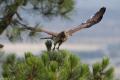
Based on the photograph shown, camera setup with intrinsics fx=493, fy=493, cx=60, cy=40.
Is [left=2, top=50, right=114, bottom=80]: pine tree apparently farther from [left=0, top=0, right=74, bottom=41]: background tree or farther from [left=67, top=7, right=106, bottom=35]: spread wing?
[left=0, top=0, right=74, bottom=41]: background tree

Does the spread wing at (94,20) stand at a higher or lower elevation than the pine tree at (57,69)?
higher

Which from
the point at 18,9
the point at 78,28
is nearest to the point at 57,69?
the point at 78,28

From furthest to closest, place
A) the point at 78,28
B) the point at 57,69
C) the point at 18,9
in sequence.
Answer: the point at 18,9 < the point at 78,28 < the point at 57,69

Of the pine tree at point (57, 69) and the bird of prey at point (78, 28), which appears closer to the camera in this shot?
the pine tree at point (57, 69)

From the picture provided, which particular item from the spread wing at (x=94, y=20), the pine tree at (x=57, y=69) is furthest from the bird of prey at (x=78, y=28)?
the pine tree at (x=57, y=69)

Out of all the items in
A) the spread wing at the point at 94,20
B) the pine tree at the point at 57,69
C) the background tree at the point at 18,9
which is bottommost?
the background tree at the point at 18,9

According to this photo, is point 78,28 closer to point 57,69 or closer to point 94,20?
point 94,20

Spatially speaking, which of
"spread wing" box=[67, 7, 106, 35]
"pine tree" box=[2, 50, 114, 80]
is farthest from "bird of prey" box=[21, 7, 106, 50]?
"pine tree" box=[2, 50, 114, 80]

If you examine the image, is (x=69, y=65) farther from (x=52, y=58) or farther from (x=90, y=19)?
(x=90, y=19)

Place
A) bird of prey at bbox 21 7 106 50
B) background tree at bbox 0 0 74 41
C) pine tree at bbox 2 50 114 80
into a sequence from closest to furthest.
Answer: pine tree at bbox 2 50 114 80 < bird of prey at bbox 21 7 106 50 < background tree at bbox 0 0 74 41

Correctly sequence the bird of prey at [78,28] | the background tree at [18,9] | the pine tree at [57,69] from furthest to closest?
the background tree at [18,9], the bird of prey at [78,28], the pine tree at [57,69]

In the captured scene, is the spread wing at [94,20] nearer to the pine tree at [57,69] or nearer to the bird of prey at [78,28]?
the bird of prey at [78,28]

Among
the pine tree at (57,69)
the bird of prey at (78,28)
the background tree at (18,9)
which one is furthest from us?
the background tree at (18,9)

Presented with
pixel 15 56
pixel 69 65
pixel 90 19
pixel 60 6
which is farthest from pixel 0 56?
pixel 60 6
